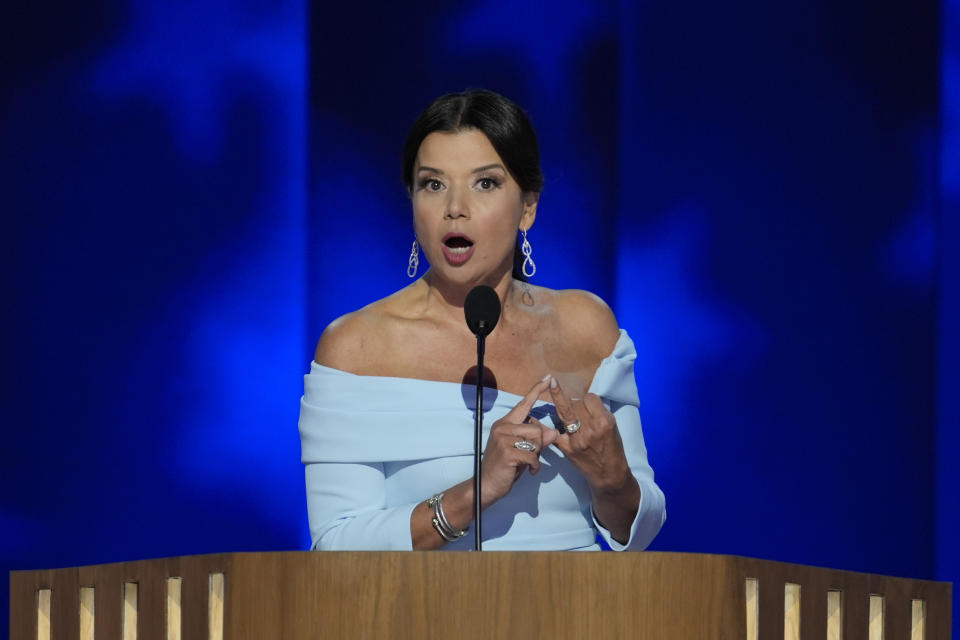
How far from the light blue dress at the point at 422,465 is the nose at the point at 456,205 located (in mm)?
305

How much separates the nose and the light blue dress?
0.31 m

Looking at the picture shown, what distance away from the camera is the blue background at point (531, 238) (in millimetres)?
3223

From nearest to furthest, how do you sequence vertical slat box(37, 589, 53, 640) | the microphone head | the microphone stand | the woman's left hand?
A: 1. vertical slat box(37, 589, 53, 640)
2. the microphone stand
3. the microphone head
4. the woman's left hand

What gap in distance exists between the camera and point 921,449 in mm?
3229

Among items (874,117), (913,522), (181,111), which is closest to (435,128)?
(181,111)

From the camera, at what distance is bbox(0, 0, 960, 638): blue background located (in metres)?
3.22

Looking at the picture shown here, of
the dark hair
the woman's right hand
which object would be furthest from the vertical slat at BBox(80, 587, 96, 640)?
the dark hair

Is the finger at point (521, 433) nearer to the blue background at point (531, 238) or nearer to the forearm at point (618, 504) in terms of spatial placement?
the forearm at point (618, 504)

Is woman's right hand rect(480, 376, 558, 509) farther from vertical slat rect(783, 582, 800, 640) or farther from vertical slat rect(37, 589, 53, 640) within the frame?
vertical slat rect(37, 589, 53, 640)

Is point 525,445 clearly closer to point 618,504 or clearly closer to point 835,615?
point 618,504

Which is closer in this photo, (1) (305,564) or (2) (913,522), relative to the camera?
(1) (305,564)

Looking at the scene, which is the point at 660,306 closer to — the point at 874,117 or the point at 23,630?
the point at 874,117

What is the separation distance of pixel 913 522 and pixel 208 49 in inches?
82.2

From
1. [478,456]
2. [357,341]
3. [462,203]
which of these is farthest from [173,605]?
[462,203]
